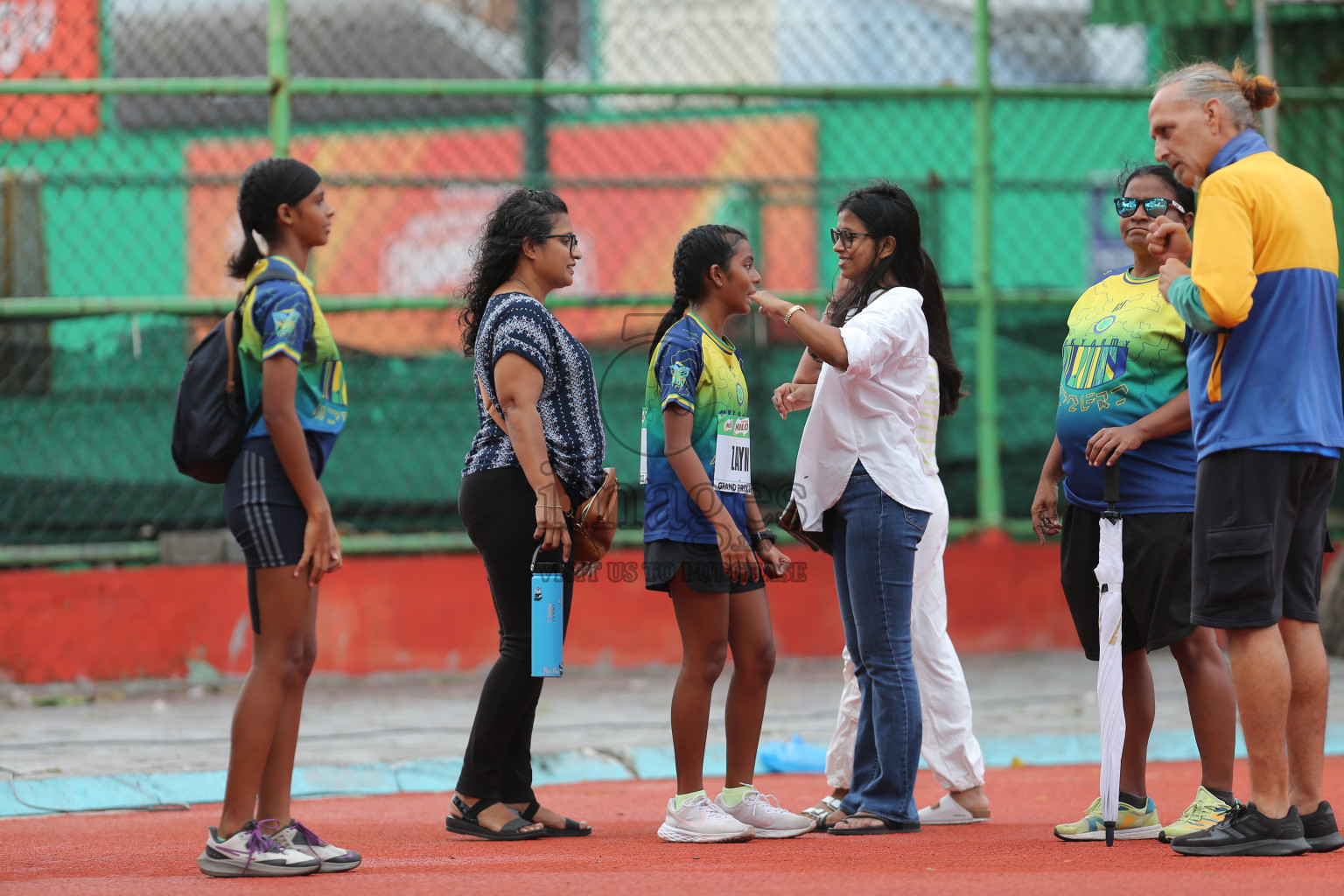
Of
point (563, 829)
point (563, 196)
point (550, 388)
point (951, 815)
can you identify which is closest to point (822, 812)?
point (951, 815)

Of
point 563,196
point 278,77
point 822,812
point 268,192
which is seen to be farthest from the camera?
point 563,196

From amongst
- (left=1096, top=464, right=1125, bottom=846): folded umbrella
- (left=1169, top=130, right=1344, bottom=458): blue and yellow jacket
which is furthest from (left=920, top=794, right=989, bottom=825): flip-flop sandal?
(left=1169, top=130, right=1344, bottom=458): blue and yellow jacket

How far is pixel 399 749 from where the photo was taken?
6.11 m

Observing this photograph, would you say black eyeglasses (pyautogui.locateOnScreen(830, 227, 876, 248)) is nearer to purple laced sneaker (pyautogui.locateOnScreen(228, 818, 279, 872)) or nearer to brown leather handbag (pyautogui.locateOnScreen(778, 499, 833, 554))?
brown leather handbag (pyautogui.locateOnScreen(778, 499, 833, 554))

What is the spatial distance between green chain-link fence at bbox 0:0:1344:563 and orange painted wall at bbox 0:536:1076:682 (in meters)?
0.22

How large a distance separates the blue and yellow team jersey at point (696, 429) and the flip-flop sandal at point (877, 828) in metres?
0.94

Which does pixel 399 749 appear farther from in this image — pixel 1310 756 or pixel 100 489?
pixel 1310 756

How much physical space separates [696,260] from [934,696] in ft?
5.42

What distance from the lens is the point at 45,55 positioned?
8000mm

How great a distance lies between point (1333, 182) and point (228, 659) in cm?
722

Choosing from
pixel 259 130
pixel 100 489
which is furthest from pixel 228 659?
pixel 259 130

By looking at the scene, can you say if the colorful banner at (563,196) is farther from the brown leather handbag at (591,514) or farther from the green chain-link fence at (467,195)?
the brown leather handbag at (591,514)

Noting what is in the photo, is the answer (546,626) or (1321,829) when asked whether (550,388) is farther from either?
(1321,829)

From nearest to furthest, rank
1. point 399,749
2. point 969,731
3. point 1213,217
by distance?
1. point 1213,217
2. point 969,731
3. point 399,749
